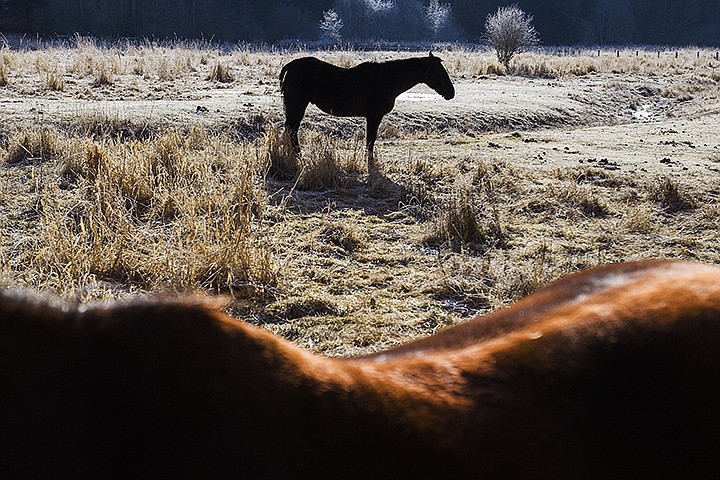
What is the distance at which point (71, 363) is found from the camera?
862 millimetres

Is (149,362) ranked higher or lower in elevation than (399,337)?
higher

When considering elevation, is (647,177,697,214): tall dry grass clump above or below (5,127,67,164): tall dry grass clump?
below

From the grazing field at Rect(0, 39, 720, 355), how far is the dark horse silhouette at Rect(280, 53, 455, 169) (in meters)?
0.48

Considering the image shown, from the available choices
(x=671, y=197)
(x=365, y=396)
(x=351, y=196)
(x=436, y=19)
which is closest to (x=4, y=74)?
(x=351, y=196)

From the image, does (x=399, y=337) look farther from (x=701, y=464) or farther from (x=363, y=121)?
(x=363, y=121)

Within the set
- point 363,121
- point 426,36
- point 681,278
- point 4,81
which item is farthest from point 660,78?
point 426,36

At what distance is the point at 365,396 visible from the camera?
3.26 feet

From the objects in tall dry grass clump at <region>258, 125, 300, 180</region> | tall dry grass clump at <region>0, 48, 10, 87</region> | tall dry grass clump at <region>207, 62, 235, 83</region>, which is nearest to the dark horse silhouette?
tall dry grass clump at <region>258, 125, 300, 180</region>

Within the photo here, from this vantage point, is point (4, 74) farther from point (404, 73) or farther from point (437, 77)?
point (437, 77)

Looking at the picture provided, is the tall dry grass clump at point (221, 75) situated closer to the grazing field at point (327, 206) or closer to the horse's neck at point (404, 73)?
the grazing field at point (327, 206)

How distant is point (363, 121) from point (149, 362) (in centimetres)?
1214

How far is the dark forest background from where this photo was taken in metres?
53.3

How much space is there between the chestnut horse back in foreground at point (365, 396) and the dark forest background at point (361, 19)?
4800 centimetres

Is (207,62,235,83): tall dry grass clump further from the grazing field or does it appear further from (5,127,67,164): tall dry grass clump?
(5,127,67,164): tall dry grass clump
